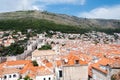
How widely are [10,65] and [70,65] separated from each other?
23.1 metres

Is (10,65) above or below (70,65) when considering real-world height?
below

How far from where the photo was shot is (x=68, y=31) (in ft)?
612

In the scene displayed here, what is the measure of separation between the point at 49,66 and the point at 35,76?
3.71 metres

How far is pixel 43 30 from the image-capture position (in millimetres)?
158000

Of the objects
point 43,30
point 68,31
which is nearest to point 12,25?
point 43,30

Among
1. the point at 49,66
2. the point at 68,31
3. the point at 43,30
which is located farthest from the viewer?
the point at 68,31

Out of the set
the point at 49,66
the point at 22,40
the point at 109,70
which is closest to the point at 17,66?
the point at 49,66

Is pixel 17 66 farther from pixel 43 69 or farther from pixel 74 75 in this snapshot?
pixel 74 75

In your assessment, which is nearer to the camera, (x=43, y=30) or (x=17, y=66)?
(x=17, y=66)

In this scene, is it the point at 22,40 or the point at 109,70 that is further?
the point at 22,40

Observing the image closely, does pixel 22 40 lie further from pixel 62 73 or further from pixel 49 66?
pixel 62 73

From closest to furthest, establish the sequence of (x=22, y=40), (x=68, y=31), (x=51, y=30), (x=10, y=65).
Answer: (x=10, y=65) → (x=22, y=40) → (x=51, y=30) → (x=68, y=31)

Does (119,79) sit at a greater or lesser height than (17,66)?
greater

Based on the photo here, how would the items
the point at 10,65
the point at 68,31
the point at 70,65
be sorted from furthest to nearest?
1. the point at 68,31
2. the point at 10,65
3. the point at 70,65
